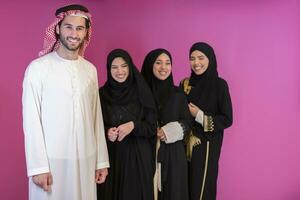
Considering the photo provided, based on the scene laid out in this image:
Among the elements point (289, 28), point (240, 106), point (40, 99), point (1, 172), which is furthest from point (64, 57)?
point (289, 28)

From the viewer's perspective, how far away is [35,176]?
202 cm

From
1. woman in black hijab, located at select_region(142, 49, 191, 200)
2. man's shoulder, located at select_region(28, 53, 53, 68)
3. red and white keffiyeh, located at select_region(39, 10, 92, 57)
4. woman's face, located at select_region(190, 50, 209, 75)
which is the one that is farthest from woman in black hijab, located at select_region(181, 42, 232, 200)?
man's shoulder, located at select_region(28, 53, 53, 68)

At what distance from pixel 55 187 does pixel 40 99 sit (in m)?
0.51

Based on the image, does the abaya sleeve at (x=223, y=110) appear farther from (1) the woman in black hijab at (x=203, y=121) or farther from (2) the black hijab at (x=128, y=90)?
(2) the black hijab at (x=128, y=90)

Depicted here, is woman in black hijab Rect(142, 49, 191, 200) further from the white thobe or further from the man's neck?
the man's neck

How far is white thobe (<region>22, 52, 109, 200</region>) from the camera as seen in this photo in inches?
78.8

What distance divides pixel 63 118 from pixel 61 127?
5cm

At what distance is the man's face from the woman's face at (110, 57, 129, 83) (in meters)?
0.31

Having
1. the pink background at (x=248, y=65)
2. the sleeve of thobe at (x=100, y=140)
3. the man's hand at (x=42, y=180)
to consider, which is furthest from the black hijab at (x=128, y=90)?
the pink background at (x=248, y=65)

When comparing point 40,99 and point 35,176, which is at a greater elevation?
point 40,99

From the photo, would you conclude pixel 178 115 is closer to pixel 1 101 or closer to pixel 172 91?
pixel 172 91

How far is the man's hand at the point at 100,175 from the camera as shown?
2.27m

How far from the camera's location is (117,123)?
2377 mm

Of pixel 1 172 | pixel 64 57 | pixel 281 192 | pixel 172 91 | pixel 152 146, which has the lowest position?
pixel 281 192
